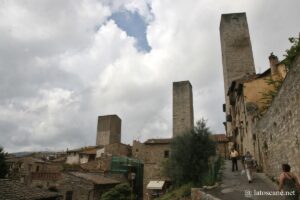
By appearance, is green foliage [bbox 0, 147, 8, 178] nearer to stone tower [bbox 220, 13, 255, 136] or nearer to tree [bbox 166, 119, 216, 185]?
tree [bbox 166, 119, 216, 185]

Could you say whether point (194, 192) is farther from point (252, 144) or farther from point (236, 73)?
point (236, 73)

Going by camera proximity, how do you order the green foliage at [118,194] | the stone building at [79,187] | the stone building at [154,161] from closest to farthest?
the green foliage at [118,194] → the stone building at [79,187] → the stone building at [154,161]

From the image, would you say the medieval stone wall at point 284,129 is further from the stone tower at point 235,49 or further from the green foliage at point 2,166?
the green foliage at point 2,166

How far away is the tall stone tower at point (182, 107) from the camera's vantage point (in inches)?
1244

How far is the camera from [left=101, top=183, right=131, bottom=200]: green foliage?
24.0 m

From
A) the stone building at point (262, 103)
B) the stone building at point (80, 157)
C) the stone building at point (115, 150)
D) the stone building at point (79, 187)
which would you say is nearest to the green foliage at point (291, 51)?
the stone building at point (262, 103)

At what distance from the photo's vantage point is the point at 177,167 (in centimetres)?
1606

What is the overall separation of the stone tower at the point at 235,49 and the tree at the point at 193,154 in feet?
42.7

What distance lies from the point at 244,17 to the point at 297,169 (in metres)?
26.3

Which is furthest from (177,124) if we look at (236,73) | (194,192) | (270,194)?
(270,194)

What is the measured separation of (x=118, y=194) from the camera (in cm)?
2453

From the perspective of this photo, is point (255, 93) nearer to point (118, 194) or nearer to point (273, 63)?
point (273, 63)

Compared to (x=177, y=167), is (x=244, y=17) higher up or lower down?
higher up

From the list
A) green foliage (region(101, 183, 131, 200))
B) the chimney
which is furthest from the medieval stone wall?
green foliage (region(101, 183, 131, 200))
